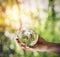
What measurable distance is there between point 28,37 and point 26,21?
0.50 ft

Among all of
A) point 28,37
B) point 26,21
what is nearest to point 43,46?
point 28,37

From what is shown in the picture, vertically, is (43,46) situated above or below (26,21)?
below

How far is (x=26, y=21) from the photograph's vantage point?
163 centimetres

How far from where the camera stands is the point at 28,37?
1.61 m

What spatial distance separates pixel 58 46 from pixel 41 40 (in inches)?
6.5

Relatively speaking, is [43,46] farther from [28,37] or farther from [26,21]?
[26,21]

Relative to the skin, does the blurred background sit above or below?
above

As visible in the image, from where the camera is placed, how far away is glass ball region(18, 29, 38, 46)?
63.4 inches

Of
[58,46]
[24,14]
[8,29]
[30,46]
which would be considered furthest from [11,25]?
[58,46]

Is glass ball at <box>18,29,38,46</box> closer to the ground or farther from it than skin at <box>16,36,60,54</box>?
farther from it

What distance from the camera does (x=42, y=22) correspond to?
1.61 m

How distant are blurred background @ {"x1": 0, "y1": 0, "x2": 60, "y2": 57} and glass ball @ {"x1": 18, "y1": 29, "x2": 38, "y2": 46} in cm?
4

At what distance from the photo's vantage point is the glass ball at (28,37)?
1610mm

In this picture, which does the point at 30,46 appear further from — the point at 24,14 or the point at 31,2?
the point at 31,2
